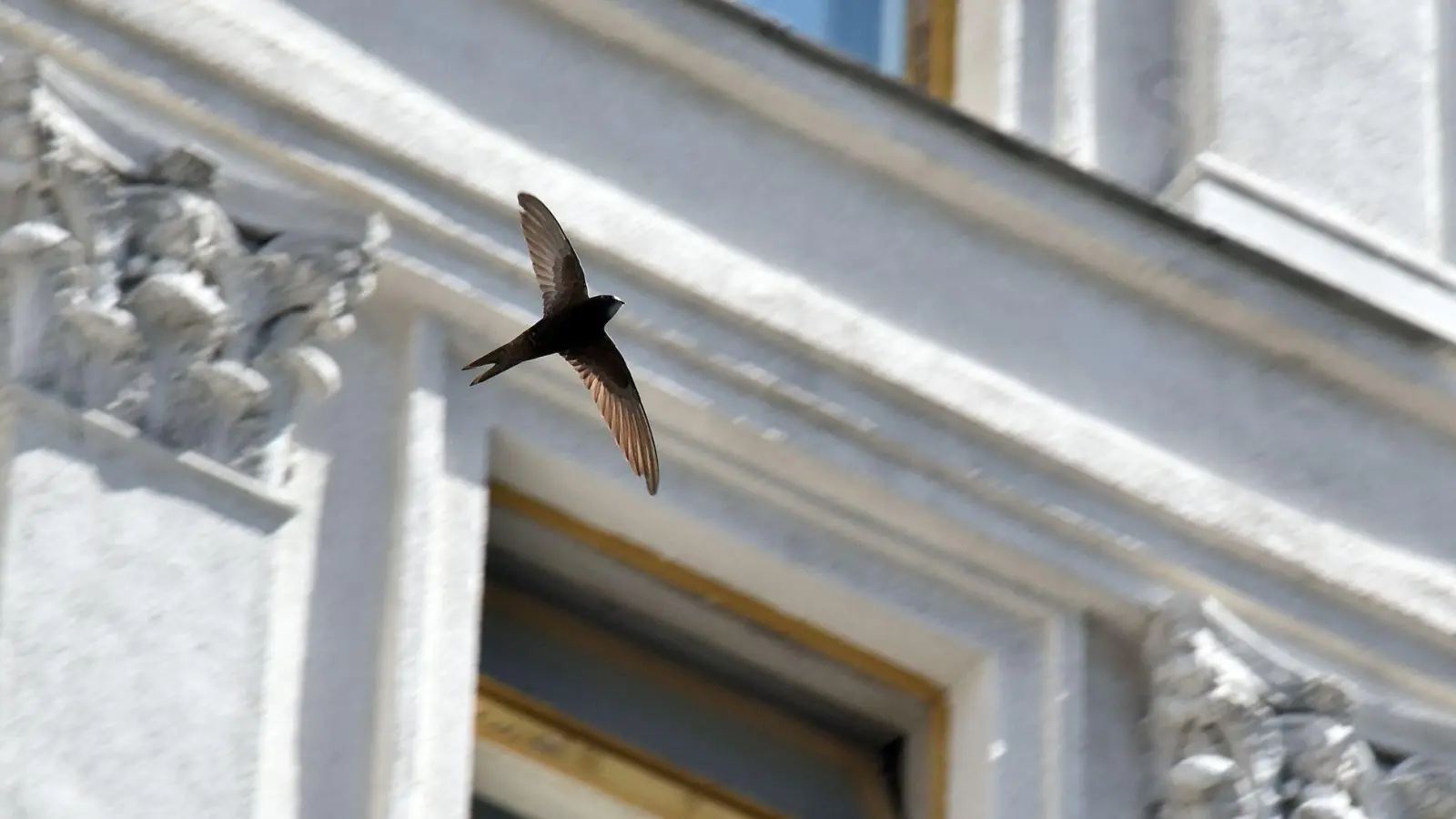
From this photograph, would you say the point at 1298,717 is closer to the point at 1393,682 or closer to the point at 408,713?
the point at 1393,682

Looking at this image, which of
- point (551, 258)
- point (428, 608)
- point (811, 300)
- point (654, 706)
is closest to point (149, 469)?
point (428, 608)

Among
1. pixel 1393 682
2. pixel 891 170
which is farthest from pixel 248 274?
pixel 1393 682

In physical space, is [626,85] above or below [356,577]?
above

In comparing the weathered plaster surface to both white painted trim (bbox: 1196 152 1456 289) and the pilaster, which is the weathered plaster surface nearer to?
the pilaster

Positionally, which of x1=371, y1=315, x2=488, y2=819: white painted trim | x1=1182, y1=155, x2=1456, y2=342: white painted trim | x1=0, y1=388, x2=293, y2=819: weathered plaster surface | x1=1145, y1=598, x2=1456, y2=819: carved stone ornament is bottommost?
x1=0, y1=388, x2=293, y2=819: weathered plaster surface

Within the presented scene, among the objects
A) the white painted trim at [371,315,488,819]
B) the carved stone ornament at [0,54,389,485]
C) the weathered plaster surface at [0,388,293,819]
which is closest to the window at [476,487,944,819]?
the white painted trim at [371,315,488,819]

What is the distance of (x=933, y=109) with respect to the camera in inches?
424

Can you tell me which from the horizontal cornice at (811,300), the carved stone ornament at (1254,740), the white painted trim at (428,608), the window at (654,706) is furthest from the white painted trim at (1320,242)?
the white painted trim at (428,608)

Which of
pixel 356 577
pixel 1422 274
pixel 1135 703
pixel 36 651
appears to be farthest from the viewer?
pixel 1422 274

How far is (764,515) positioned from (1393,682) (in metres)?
1.25

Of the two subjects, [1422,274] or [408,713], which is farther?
[1422,274]

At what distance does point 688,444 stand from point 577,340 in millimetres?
1524

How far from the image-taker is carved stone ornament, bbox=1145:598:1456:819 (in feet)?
33.5

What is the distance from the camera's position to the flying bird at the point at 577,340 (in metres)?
8.62
